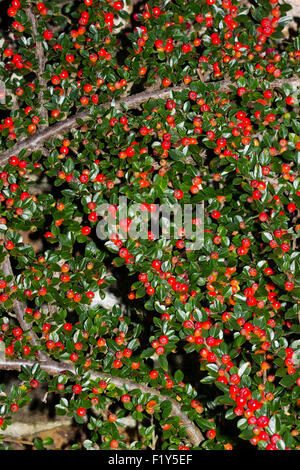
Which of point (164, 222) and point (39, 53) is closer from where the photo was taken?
point (164, 222)

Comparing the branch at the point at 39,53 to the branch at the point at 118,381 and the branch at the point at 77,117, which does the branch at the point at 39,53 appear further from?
the branch at the point at 118,381

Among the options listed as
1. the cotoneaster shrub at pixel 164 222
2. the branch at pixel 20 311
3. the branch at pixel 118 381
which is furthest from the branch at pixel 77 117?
the branch at pixel 118 381

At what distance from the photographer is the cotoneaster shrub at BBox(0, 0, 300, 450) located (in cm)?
208

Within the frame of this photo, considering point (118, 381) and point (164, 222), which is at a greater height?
point (164, 222)

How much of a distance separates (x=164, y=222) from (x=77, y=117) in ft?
2.37

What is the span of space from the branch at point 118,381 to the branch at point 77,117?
1.00m

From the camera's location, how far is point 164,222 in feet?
7.27

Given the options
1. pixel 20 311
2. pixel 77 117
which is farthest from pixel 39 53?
pixel 20 311

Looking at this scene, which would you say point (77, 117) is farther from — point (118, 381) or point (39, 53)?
point (118, 381)

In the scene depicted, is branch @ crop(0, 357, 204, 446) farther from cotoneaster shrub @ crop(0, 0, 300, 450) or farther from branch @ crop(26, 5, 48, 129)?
branch @ crop(26, 5, 48, 129)

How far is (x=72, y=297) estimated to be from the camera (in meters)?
2.22

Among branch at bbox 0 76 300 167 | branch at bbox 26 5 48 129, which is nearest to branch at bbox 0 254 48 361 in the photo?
branch at bbox 0 76 300 167

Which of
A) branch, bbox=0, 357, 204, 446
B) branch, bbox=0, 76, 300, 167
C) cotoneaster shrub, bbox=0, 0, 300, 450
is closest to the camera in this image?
cotoneaster shrub, bbox=0, 0, 300, 450
